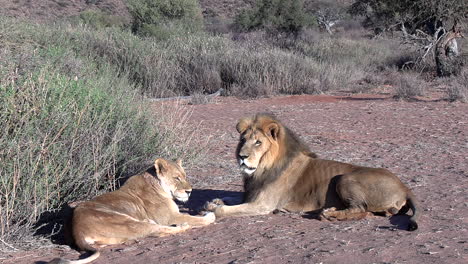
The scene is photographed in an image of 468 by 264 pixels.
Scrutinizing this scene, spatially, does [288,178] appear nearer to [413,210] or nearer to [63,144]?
[413,210]

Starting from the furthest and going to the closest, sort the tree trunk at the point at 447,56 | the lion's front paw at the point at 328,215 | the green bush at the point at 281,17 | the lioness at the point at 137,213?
the green bush at the point at 281,17 → the tree trunk at the point at 447,56 → the lion's front paw at the point at 328,215 → the lioness at the point at 137,213

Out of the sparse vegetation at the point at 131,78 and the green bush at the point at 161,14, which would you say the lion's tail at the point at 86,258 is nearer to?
the sparse vegetation at the point at 131,78

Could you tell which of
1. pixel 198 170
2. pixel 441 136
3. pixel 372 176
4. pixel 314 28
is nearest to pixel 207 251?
pixel 372 176

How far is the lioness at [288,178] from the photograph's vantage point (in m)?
7.40

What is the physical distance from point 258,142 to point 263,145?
0.08 meters

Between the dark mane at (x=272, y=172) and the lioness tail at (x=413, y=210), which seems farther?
the dark mane at (x=272, y=172)

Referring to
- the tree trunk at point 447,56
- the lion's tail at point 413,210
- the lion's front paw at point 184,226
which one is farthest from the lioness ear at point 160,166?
the tree trunk at point 447,56

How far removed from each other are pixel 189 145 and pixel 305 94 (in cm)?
1166

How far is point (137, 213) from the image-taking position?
738 cm

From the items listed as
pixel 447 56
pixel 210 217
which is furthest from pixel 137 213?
pixel 447 56

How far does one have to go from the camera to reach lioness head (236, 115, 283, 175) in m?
7.66

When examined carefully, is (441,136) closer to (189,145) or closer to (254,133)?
(189,145)

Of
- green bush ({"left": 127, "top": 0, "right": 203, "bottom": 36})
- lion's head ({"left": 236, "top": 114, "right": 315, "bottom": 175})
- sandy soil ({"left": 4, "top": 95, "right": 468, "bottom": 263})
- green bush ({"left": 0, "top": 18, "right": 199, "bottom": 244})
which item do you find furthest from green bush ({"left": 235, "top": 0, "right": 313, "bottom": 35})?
lion's head ({"left": 236, "top": 114, "right": 315, "bottom": 175})

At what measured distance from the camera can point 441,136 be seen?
42.4 feet
